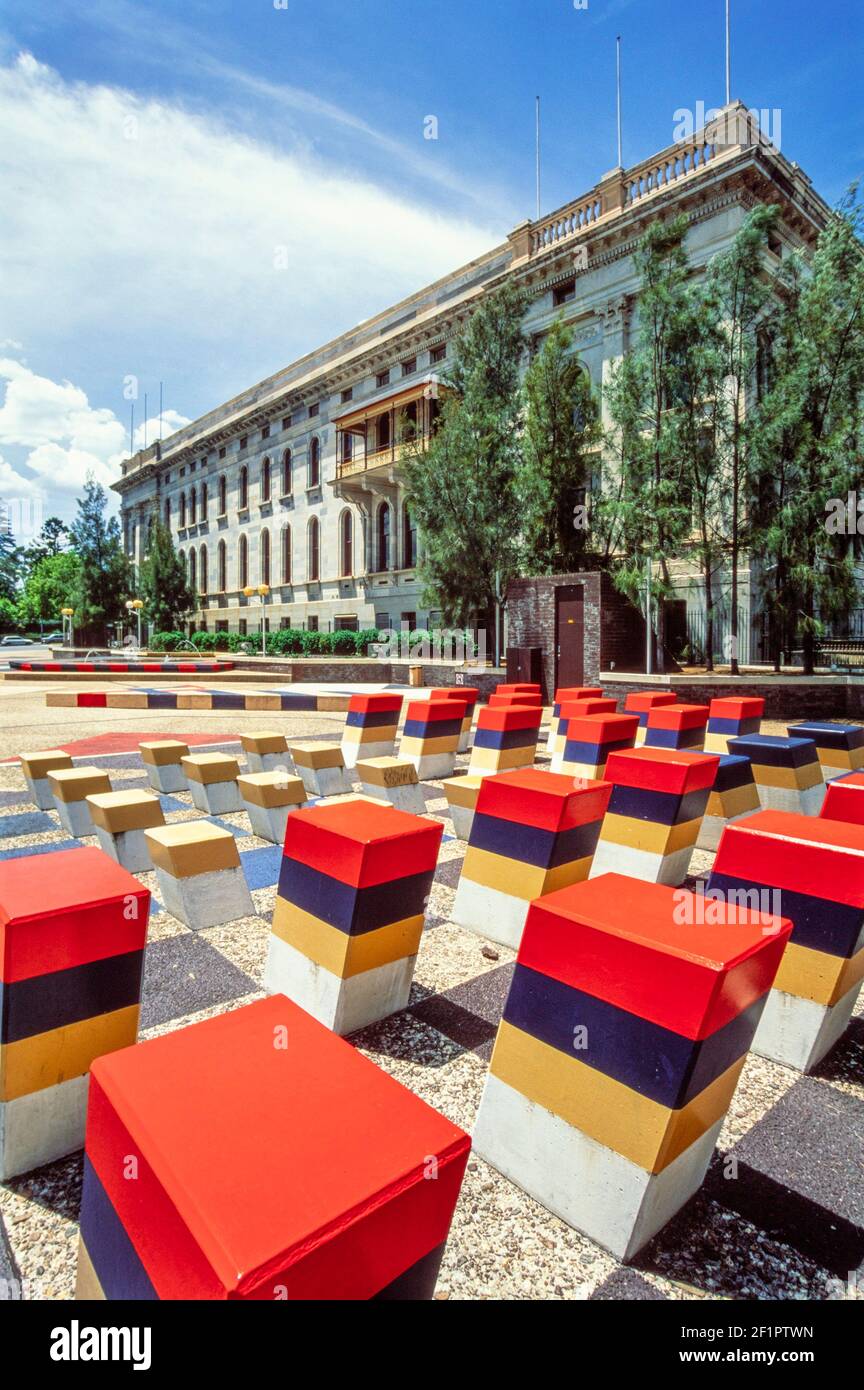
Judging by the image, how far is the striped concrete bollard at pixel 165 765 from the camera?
8.06 m

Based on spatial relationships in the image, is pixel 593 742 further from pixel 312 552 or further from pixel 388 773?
pixel 312 552

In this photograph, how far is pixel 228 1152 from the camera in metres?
1.47

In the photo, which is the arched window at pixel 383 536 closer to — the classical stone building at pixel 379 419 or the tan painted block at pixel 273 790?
the classical stone building at pixel 379 419

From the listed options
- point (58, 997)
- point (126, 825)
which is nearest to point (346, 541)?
point (126, 825)

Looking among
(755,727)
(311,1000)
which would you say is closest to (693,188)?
(755,727)

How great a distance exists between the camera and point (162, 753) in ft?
26.5

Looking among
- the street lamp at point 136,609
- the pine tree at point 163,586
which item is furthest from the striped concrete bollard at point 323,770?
the pine tree at point 163,586

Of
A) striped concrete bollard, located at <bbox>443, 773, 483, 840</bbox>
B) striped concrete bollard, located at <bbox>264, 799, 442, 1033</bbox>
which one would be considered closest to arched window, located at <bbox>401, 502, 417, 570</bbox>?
striped concrete bollard, located at <bbox>443, 773, 483, 840</bbox>

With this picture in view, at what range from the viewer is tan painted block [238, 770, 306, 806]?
629 centimetres

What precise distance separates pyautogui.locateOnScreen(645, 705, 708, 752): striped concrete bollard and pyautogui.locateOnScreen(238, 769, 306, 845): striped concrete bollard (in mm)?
3942

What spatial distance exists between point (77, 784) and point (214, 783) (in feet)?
4.21

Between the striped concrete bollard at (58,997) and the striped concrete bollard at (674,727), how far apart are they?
6.18m

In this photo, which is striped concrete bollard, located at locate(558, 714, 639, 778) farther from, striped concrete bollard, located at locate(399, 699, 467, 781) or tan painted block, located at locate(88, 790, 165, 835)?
tan painted block, located at locate(88, 790, 165, 835)

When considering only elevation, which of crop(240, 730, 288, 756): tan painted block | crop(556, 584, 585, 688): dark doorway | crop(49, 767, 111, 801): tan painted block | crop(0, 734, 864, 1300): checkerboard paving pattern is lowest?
crop(0, 734, 864, 1300): checkerboard paving pattern
